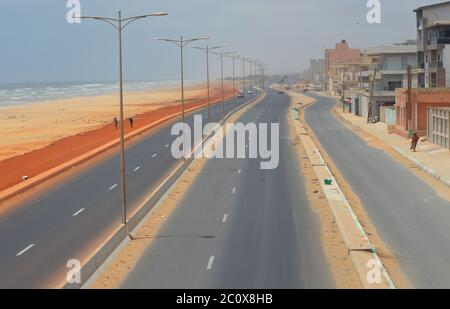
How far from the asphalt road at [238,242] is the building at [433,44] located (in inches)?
1926

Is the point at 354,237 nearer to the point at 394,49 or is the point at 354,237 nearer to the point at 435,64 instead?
the point at 435,64

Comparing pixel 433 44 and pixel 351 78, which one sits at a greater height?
pixel 433 44

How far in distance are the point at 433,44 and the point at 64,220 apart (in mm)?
65318

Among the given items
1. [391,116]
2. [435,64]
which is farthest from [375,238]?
[435,64]

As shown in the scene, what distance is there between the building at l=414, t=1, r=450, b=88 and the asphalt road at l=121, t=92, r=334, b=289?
48.9m

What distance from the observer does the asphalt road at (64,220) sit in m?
21.5

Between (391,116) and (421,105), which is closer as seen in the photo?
(421,105)

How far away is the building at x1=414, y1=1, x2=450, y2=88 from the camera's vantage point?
269 ft

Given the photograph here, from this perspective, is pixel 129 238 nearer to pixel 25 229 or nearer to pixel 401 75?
pixel 25 229

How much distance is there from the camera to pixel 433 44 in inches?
3319

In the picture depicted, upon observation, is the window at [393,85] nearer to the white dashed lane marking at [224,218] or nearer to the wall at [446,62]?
the wall at [446,62]

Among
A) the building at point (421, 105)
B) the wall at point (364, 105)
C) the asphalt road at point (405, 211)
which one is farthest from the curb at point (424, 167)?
the wall at point (364, 105)
